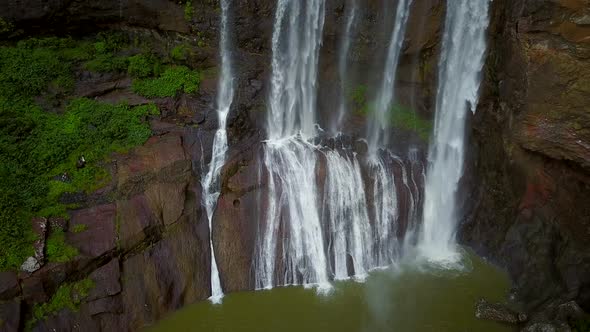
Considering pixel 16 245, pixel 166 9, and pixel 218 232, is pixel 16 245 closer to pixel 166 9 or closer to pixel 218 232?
pixel 218 232

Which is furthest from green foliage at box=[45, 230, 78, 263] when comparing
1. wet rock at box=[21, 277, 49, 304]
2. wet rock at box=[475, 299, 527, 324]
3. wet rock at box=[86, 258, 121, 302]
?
wet rock at box=[475, 299, 527, 324]

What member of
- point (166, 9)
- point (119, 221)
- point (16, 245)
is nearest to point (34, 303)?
point (16, 245)

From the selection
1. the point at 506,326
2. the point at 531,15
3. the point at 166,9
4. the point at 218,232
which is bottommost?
the point at 506,326

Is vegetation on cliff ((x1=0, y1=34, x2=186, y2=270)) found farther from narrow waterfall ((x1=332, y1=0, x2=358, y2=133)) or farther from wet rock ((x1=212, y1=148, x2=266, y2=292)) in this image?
narrow waterfall ((x1=332, y1=0, x2=358, y2=133))

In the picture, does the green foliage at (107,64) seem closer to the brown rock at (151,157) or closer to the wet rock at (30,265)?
the brown rock at (151,157)

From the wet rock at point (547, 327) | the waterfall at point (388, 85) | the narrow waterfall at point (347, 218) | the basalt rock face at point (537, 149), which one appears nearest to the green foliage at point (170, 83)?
the narrow waterfall at point (347, 218)
